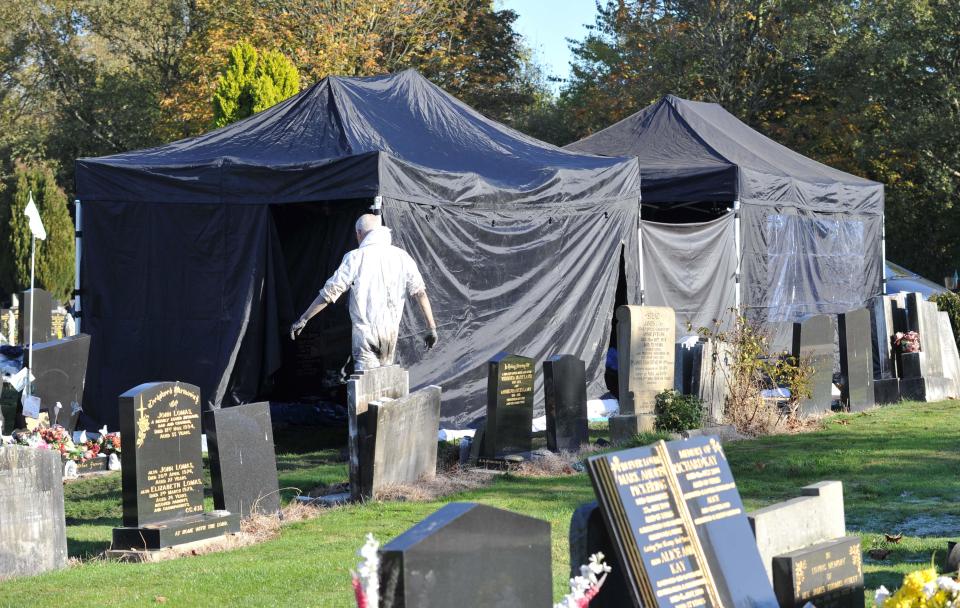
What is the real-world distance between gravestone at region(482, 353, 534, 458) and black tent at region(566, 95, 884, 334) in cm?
483

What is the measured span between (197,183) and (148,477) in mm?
5177

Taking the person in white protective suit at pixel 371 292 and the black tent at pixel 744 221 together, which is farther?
the black tent at pixel 744 221

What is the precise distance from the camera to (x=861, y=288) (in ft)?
67.2

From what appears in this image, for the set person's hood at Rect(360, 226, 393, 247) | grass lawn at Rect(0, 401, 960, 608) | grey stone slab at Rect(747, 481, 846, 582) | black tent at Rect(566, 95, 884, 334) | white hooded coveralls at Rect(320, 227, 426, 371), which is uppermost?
black tent at Rect(566, 95, 884, 334)

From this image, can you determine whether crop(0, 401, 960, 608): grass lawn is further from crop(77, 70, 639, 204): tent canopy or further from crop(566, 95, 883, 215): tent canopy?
crop(566, 95, 883, 215): tent canopy

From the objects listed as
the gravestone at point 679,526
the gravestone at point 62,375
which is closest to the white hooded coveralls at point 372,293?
the gravestone at point 62,375

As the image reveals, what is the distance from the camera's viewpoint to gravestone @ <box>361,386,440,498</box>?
30.9 ft

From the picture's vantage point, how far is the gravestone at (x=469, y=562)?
370 centimetres

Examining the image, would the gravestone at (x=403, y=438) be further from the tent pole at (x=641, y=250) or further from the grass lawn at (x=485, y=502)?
the tent pole at (x=641, y=250)

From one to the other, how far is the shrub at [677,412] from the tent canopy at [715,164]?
5.61 m

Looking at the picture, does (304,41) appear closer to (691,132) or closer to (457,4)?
(457,4)

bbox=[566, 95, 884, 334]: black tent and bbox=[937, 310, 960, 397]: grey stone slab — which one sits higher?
bbox=[566, 95, 884, 334]: black tent

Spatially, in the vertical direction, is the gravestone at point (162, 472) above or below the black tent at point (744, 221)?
below

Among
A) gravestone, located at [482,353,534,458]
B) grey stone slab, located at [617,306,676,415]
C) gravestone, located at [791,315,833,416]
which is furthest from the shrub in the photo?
gravestone, located at [791,315,833,416]
